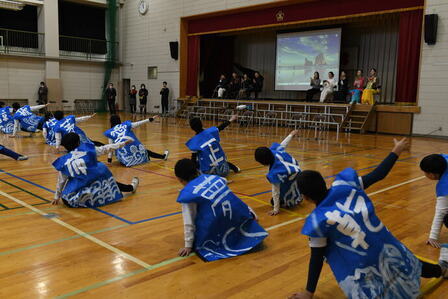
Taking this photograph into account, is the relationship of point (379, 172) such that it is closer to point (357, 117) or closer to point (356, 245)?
point (356, 245)

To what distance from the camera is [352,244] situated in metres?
2.24

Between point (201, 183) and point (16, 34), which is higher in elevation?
point (16, 34)

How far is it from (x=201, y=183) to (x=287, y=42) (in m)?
16.7

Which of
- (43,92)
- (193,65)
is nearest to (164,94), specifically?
(193,65)

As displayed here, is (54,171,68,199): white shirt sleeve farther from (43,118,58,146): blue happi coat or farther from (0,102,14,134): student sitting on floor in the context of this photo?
(0,102,14,134): student sitting on floor

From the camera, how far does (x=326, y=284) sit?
9.25 feet

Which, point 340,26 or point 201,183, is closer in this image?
point 201,183

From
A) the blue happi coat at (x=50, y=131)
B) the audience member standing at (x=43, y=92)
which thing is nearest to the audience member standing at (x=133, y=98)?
the audience member standing at (x=43, y=92)

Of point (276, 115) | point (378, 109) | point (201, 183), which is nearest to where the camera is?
point (201, 183)

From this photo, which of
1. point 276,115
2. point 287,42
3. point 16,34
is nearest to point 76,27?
point 16,34

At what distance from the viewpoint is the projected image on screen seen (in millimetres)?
16948

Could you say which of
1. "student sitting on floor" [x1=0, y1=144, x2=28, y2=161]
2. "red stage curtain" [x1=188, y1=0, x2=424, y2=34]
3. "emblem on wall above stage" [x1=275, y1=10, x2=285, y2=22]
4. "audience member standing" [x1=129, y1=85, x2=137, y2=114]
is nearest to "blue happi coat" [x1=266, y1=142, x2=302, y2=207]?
"student sitting on floor" [x1=0, y1=144, x2=28, y2=161]

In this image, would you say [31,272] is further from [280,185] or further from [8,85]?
[8,85]

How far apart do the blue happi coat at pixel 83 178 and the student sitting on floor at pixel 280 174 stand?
1.81 meters
